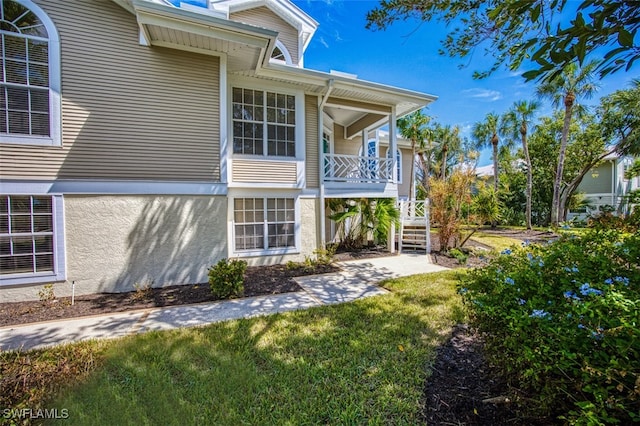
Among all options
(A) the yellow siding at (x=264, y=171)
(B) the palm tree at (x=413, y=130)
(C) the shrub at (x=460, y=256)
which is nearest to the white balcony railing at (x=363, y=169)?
(A) the yellow siding at (x=264, y=171)

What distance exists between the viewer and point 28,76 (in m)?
5.46

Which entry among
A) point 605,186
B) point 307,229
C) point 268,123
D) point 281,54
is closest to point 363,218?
point 307,229

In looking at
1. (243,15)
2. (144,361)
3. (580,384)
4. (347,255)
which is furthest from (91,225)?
(243,15)

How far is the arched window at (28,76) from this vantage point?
5.34 m

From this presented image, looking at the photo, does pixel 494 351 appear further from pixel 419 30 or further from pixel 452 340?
pixel 419 30

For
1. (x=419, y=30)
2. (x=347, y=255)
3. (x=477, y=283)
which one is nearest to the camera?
(x=477, y=283)

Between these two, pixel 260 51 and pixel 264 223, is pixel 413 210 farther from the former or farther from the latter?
pixel 260 51

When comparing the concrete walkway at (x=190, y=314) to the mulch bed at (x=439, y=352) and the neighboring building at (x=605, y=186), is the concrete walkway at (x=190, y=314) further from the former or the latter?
the neighboring building at (x=605, y=186)

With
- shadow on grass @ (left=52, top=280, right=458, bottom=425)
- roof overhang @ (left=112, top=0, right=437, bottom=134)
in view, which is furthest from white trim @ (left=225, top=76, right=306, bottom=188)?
shadow on grass @ (left=52, top=280, right=458, bottom=425)

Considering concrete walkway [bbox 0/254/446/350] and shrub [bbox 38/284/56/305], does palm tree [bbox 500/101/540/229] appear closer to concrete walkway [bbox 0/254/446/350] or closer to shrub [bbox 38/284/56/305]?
concrete walkway [bbox 0/254/446/350]

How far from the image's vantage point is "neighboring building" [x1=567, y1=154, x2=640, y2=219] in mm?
21016

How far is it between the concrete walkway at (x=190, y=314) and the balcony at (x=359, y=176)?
3.24 m

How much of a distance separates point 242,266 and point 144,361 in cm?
262

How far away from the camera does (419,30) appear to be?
4426mm
